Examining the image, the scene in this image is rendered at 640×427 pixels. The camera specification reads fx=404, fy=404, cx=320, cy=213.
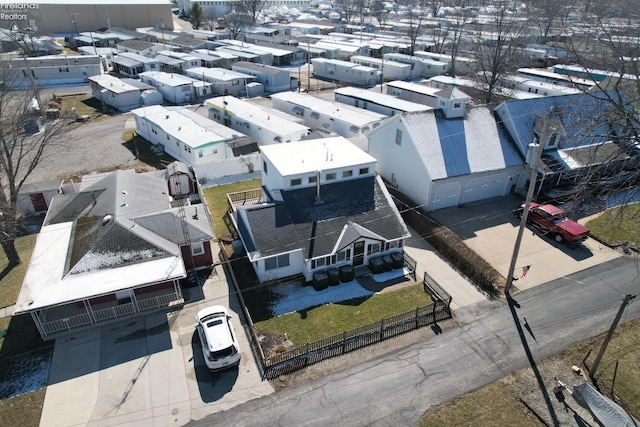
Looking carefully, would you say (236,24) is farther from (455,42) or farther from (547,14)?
(547,14)

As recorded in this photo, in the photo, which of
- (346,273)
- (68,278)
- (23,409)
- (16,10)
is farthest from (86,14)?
(23,409)

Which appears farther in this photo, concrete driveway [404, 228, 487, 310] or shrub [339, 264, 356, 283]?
shrub [339, 264, 356, 283]

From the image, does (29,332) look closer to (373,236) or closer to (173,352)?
(173,352)

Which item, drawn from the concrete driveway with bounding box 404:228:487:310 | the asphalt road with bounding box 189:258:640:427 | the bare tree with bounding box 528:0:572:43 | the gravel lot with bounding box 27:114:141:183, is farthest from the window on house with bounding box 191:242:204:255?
the bare tree with bounding box 528:0:572:43

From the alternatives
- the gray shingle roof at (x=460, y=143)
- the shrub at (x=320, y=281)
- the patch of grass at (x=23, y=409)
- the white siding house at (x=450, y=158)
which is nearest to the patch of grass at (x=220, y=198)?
the shrub at (x=320, y=281)

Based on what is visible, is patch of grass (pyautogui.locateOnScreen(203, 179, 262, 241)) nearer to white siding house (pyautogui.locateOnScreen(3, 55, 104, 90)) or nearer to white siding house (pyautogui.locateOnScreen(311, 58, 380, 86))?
white siding house (pyautogui.locateOnScreen(311, 58, 380, 86))

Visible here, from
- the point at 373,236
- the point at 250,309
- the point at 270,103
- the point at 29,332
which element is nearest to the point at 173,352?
the point at 250,309

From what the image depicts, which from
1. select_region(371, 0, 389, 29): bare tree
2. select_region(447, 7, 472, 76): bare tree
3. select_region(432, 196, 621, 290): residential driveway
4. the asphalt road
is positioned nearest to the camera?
the asphalt road
